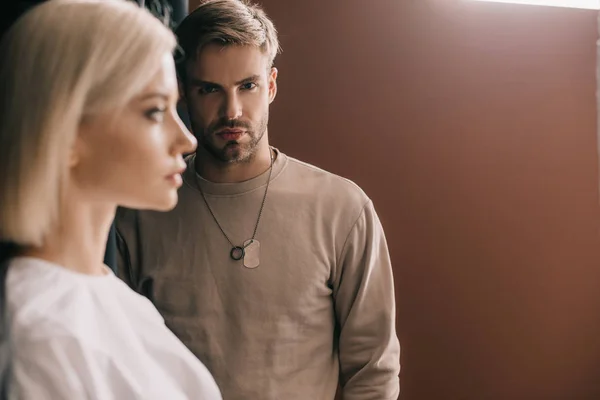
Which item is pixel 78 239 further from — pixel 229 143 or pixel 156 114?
pixel 229 143

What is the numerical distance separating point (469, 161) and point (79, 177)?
5.71 ft

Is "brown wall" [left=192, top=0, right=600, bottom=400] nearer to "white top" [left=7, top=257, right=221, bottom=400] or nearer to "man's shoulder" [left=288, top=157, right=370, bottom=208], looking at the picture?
"man's shoulder" [left=288, top=157, right=370, bottom=208]

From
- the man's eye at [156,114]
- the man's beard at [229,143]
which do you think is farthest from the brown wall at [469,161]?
the man's eye at [156,114]

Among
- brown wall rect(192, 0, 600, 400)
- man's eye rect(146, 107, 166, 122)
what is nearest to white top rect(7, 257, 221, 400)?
man's eye rect(146, 107, 166, 122)

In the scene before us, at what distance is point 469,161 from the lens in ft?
7.18

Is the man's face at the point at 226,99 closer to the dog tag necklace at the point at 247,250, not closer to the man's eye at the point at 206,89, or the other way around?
the man's eye at the point at 206,89

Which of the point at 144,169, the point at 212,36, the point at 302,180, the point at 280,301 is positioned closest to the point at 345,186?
the point at 302,180

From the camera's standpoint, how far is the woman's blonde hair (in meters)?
0.55

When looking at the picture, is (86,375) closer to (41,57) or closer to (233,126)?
(41,57)

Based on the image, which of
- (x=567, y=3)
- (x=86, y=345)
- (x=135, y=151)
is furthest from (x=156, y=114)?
(x=567, y=3)

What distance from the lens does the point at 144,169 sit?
2.02 ft

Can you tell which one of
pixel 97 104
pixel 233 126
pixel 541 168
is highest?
pixel 97 104

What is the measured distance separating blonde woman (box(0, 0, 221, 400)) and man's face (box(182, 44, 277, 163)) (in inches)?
21.7

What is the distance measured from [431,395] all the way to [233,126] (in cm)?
133
